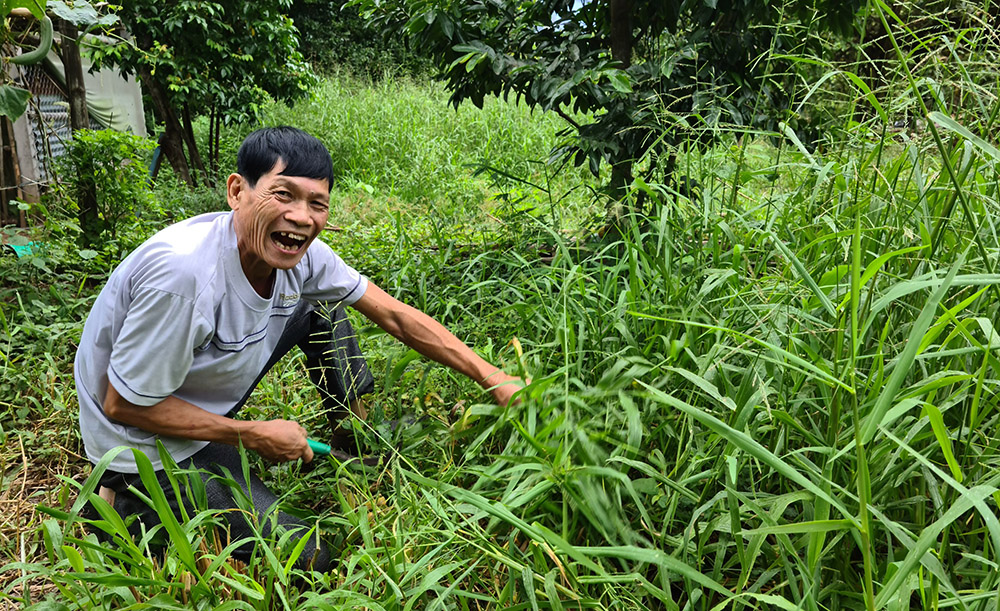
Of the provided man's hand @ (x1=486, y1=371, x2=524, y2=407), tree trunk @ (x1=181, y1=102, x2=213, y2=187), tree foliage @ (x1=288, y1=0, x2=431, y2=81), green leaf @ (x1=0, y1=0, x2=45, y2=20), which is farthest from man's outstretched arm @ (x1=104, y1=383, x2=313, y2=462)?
tree foliage @ (x1=288, y1=0, x2=431, y2=81)

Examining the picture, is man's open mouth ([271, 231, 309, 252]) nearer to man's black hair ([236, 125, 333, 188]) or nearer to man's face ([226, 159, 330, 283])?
man's face ([226, 159, 330, 283])

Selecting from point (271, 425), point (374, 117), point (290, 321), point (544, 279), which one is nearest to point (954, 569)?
point (544, 279)

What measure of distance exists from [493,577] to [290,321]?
1.06 meters

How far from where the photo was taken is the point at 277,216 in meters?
1.81

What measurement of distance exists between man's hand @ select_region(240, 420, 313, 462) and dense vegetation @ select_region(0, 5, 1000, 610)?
13 cm

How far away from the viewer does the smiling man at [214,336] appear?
1.72 metres

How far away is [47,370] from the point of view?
2.77 meters

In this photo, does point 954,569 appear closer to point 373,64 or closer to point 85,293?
point 85,293

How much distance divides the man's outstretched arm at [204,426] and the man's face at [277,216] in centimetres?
39

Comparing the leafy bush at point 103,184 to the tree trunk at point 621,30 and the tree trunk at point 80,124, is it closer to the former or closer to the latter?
the tree trunk at point 80,124

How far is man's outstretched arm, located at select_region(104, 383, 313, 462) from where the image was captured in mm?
1775

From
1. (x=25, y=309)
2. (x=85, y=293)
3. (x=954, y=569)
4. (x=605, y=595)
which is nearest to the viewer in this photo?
(x=954, y=569)

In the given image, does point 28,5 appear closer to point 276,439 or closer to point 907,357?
point 276,439

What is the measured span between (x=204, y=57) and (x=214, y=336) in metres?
5.07
